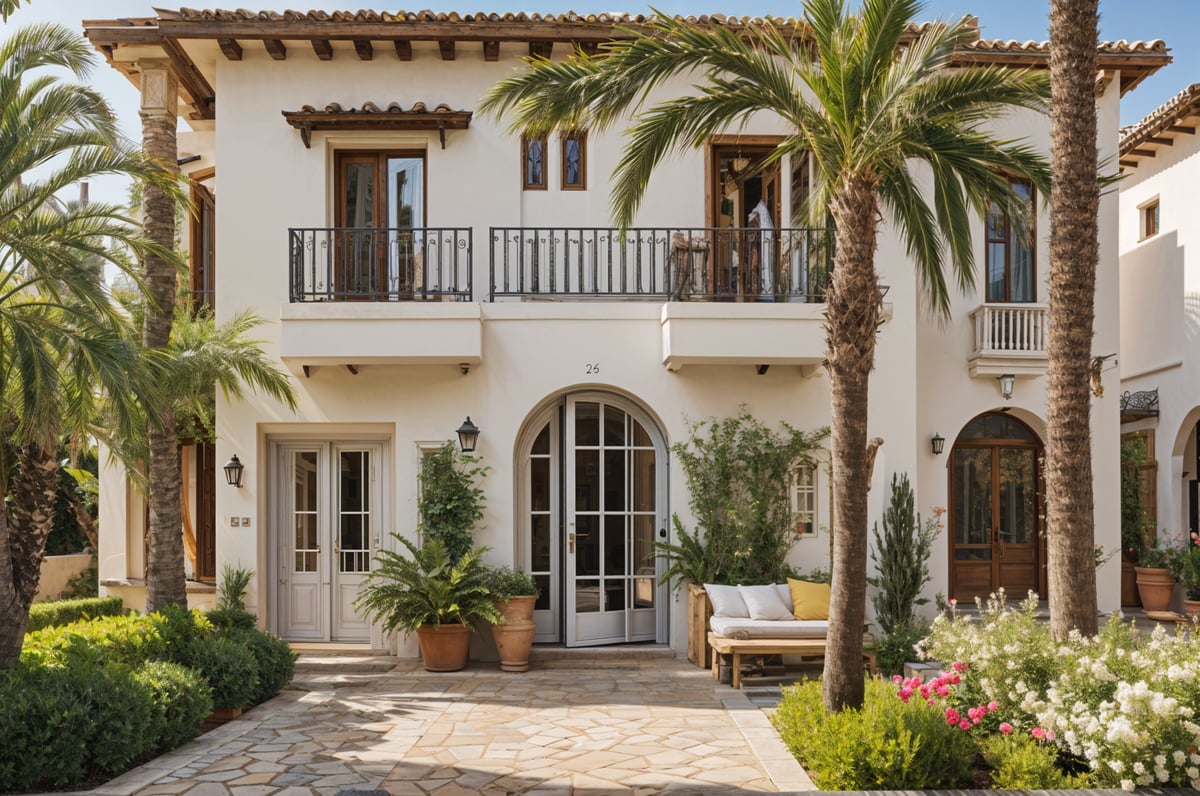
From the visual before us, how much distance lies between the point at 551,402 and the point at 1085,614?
6653 millimetres

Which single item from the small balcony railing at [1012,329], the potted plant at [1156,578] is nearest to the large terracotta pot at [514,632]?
the small balcony railing at [1012,329]

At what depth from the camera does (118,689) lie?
700 centimetres

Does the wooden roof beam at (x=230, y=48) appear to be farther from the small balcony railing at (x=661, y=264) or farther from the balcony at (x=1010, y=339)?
the balcony at (x=1010, y=339)

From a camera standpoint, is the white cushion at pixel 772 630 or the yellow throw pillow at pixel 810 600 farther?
the yellow throw pillow at pixel 810 600

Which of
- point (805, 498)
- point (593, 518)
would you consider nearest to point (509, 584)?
point (593, 518)

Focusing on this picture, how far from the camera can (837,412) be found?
732cm

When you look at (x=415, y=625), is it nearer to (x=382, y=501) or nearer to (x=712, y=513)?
(x=382, y=501)

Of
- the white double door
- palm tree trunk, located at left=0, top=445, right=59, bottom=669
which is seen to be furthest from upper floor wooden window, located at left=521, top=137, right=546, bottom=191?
palm tree trunk, located at left=0, top=445, right=59, bottom=669

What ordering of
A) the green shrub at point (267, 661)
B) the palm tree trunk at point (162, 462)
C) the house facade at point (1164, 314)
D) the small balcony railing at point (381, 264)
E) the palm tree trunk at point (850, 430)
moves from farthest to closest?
the house facade at point (1164, 314) → the small balcony railing at point (381, 264) → the palm tree trunk at point (162, 462) → the green shrub at point (267, 661) → the palm tree trunk at point (850, 430)

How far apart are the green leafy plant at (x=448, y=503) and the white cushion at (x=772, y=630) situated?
3.00m

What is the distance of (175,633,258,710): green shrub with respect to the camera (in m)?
8.80

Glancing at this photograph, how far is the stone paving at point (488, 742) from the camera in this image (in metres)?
6.79

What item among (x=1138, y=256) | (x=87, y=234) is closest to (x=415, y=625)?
(x=87, y=234)

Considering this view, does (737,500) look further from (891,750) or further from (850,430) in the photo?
(891,750)
